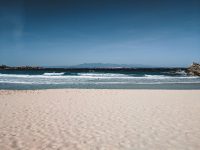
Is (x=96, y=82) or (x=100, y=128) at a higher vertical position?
(x=96, y=82)

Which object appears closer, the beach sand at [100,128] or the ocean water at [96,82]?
the beach sand at [100,128]

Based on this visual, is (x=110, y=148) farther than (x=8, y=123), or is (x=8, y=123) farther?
(x=8, y=123)

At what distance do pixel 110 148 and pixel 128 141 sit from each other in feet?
2.17

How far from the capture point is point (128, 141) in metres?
5.94

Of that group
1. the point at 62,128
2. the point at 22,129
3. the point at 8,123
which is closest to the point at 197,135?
the point at 62,128

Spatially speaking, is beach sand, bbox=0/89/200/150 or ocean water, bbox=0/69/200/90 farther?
ocean water, bbox=0/69/200/90

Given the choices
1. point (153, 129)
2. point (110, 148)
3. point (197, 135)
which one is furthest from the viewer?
point (153, 129)

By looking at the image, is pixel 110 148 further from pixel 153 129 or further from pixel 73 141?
pixel 153 129

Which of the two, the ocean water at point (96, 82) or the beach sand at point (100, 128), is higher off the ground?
the ocean water at point (96, 82)

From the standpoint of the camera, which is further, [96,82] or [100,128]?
[96,82]

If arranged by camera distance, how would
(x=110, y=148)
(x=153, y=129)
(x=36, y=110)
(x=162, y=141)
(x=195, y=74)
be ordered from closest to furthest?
1. (x=110, y=148)
2. (x=162, y=141)
3. (x=153, y=129)
4. (x=36, y=110)
5. (x=195, y=74)

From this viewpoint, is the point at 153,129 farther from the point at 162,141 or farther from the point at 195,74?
the point at 195,74

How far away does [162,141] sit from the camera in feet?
19.4

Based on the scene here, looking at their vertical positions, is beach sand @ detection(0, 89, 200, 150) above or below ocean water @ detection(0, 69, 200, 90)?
below
